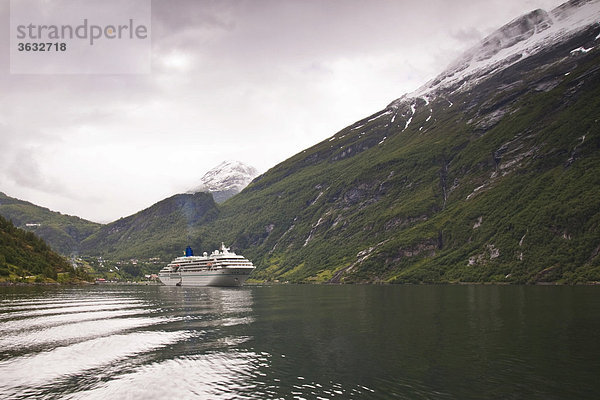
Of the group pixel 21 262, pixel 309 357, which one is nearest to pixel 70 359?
pixel 309 357

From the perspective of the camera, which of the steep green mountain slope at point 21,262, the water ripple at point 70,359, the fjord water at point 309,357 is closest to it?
the fjord water at point 309,357

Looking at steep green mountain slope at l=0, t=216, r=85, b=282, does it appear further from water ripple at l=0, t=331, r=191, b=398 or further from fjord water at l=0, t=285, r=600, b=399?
water ripple at l=0, t=331, r=191, b=398

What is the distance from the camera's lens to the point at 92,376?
114ft

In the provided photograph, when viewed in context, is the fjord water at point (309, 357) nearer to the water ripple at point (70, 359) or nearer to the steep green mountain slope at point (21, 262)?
the water ripple at point (70, 359)

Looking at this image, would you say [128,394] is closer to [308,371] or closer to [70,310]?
[308,371]

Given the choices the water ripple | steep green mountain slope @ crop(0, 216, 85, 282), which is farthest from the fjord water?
steep green mountain slope @ crop(0, 216, 85, 282)

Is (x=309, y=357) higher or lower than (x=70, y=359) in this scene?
lower

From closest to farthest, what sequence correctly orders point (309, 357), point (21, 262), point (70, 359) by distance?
point (309, 357) < point (70, 359) < point (21, 262)

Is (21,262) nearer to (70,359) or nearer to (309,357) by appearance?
(70,359)

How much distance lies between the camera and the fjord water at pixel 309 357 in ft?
98.5

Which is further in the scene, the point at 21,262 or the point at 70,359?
the point at 21,262

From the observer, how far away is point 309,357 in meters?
39.9

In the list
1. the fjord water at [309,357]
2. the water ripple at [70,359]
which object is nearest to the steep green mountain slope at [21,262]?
the fjord water at [309,357]

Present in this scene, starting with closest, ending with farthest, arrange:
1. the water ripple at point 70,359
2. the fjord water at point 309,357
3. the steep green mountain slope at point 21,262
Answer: the fjord water at point 309,357, the water ripple at point 70,359, the steep green mountain slope at point 21,262
